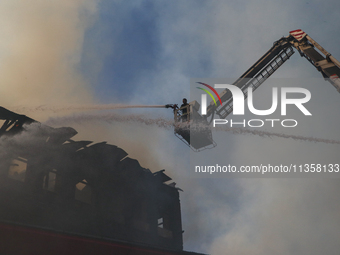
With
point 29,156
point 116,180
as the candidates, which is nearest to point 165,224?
point 116,180

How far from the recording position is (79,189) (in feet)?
56.4

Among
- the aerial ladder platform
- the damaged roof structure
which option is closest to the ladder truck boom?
the aerial ladder platform

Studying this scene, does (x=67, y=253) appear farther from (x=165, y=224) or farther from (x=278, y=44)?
(x=278, y=44)

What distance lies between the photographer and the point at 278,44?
19.7 meters

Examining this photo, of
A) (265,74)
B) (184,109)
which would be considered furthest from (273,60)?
(184,109)

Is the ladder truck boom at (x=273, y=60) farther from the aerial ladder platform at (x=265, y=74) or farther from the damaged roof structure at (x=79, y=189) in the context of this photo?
the damaged roof structure at (x=79, y=189)

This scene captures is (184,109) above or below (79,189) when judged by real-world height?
above

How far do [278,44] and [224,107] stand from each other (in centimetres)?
528

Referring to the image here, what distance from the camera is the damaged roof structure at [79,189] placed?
13.9 m

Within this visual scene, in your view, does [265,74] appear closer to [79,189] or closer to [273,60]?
[273,60]

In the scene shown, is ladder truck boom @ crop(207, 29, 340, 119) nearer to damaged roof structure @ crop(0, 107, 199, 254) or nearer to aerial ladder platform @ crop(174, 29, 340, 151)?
aerial ladder platform @ crop(174, 29, 340, 151)

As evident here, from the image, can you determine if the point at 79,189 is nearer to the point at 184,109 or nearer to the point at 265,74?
the point at 184,109

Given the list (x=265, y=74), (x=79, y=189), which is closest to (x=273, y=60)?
(x=265, y=74)

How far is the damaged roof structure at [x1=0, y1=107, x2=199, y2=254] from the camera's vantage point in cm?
1388
